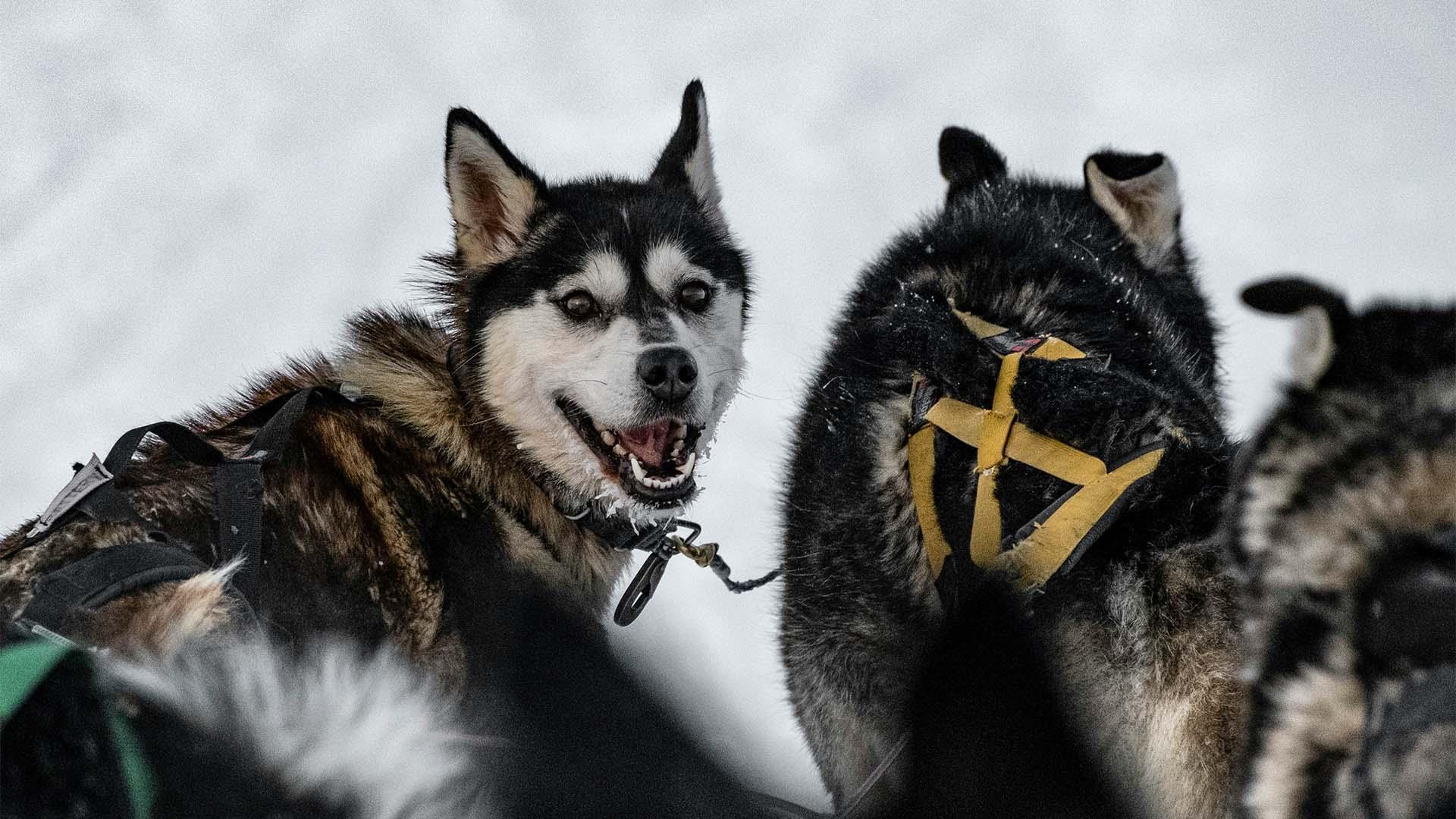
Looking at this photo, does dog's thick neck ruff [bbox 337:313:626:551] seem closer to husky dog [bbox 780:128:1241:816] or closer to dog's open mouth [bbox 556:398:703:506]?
dog's open mouth [bbox 556:398:703:506]

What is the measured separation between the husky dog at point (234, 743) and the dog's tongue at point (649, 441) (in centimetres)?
178

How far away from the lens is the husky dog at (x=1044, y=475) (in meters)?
1.85

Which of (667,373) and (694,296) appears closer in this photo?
(667,373)

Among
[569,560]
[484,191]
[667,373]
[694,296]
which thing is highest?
[484,191]

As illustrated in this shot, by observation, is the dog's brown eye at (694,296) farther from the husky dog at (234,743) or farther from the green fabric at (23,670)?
the green fabric at (23,670)

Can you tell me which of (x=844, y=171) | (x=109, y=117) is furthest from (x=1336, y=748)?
(x=109, y=117)

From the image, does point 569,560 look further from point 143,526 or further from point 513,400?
point 143,526

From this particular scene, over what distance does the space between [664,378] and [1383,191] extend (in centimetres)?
441

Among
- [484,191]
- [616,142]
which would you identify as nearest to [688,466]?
[484,191]

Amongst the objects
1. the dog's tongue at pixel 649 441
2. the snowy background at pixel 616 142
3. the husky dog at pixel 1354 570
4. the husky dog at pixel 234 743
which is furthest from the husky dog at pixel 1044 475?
the snowy background at pixel 616 142

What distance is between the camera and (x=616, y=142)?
5.88m

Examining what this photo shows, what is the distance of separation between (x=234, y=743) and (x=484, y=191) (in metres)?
2.29

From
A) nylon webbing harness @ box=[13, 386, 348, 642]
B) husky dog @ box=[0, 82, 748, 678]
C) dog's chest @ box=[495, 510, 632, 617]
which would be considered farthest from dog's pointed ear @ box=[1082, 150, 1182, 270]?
nylon webbing harness @ box=[13, 386, 348, 642]

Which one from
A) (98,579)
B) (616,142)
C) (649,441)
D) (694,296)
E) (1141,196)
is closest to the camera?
(98,579)
